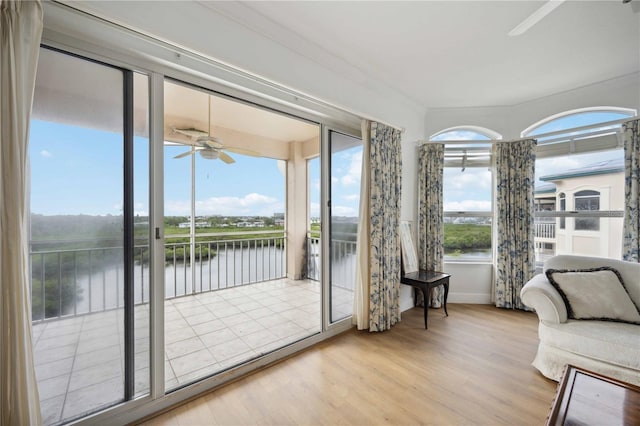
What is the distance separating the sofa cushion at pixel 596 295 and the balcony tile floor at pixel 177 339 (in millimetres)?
1921

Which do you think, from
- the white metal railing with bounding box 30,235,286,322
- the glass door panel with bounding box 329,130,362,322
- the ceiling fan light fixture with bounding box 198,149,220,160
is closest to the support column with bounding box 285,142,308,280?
the ceiling fan light fixture with bounding box 198,149,220,160

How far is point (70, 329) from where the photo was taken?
1438mm

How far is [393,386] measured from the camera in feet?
6.31

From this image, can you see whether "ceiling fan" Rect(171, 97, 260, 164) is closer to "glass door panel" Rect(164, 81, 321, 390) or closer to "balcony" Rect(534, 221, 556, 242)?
"glass door panel" Rect(164, 81, 321, 390)

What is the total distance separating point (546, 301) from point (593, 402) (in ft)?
3.57

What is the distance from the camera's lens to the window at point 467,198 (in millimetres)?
3812

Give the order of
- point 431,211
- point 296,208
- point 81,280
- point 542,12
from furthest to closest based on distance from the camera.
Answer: point 296,208, point 431,211, point 81,280, point 542,12

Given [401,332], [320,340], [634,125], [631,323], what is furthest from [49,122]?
[634,125]

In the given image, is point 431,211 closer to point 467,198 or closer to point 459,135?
point 467,198

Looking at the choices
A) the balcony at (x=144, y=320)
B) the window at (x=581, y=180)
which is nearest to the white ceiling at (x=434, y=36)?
the window at (x=581, y=180)

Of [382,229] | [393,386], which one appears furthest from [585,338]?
[382,229]

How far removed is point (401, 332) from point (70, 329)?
2.75m

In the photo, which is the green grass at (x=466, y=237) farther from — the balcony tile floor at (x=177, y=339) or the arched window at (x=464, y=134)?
the balcony tile floor at (x=177, y=339)

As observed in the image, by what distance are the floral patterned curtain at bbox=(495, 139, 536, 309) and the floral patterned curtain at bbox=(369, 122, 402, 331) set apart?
1.69m
